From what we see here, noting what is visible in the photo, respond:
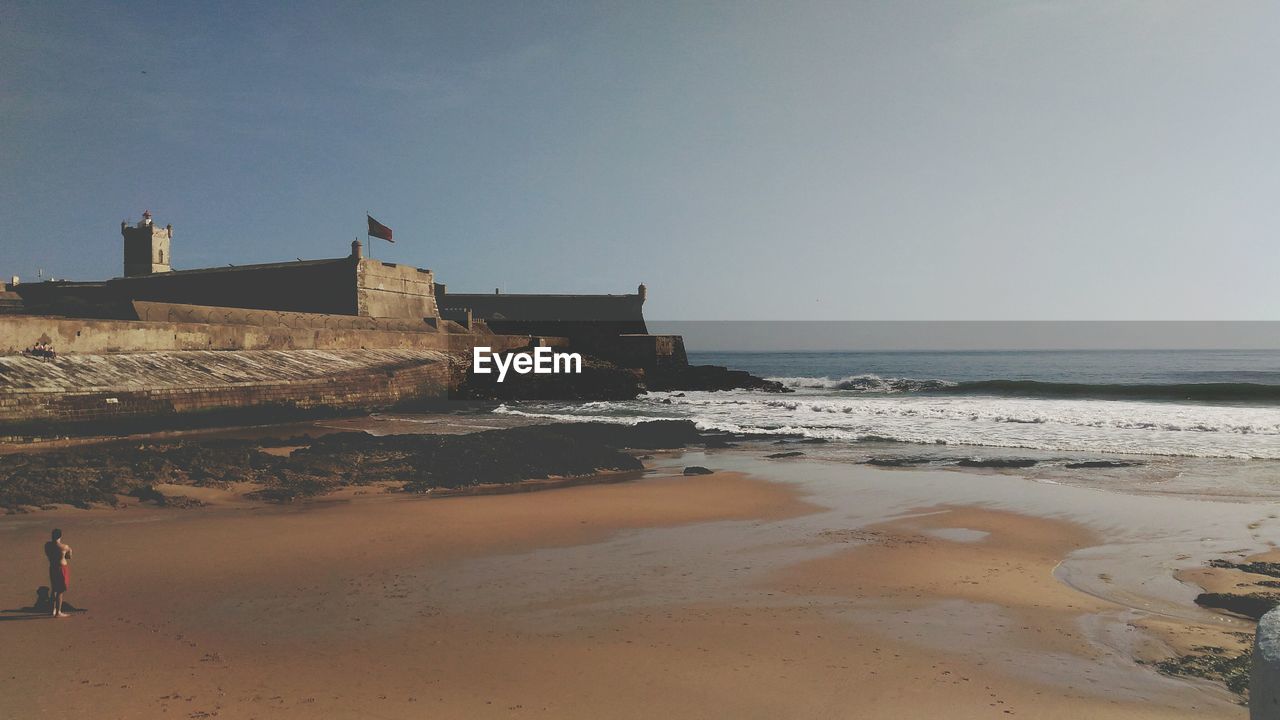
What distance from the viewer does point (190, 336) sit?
1992 cm

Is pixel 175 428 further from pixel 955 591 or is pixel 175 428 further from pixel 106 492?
pixel 955 591

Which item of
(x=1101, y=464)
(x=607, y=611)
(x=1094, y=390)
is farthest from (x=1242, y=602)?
(x=1094, y=390)

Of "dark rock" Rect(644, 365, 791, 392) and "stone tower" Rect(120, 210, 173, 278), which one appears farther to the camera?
"dark rock" Rect(644, 365, 791, 392)

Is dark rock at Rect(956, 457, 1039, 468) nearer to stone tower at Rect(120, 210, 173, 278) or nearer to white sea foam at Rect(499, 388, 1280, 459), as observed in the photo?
white sea foam at Rect(499, 388, 1280, 459)

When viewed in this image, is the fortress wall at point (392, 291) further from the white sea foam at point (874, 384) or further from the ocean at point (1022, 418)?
the white sea foam at point (874, 384)

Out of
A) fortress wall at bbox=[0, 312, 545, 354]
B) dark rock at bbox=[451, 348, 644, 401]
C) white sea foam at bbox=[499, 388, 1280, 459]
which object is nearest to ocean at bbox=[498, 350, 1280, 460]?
white sea foam at bbox=[499, 388, 1280, 459]

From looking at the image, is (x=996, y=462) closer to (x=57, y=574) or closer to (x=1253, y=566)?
(x=1253, y=566)

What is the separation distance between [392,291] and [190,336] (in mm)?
12823

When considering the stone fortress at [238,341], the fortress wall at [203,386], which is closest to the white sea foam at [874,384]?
the stone fortress at [238,341]

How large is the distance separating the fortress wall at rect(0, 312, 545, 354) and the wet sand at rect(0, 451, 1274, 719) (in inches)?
346

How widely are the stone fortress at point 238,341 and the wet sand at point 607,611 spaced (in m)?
7.47

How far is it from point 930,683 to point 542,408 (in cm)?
2576

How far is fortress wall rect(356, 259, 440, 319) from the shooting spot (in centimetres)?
3036

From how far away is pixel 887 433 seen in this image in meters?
20.6
